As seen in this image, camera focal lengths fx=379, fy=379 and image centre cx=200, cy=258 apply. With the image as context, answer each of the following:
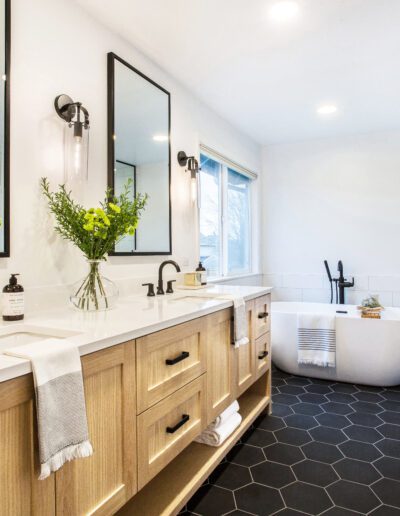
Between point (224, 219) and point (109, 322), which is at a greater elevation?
point (224, 219)

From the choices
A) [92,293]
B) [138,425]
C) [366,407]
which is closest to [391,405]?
[366,407]

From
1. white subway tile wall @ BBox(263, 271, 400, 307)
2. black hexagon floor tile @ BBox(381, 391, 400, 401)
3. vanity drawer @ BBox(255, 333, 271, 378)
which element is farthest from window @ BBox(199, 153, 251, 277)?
black hexagon floor tile @ BBox(381, 391, 400, 401)

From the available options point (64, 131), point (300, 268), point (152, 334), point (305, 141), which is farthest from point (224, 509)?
point (305, 141)

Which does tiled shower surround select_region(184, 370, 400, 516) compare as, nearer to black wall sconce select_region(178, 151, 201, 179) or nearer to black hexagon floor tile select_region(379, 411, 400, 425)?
black hexagon floor tile select_region(379, 411, 400, 425)

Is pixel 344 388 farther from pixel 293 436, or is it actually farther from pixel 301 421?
pixel 293 436

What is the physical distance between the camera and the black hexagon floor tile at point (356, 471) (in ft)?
6.26

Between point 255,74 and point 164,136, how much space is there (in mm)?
819

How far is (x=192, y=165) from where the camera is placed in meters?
2.86

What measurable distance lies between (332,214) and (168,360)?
3391 millimetres

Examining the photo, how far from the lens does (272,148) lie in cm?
460

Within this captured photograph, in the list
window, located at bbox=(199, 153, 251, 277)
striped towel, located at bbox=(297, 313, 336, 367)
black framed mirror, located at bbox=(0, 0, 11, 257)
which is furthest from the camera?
window, located at bbox=(199, 153, 251, 277)

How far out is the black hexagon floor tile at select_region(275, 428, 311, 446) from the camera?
7.57 feet

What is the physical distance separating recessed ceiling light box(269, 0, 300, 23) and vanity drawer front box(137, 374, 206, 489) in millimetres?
1944

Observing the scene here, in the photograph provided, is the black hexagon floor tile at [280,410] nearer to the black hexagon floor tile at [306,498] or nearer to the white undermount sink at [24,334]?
the black hexagon floor tile at [306,498]
